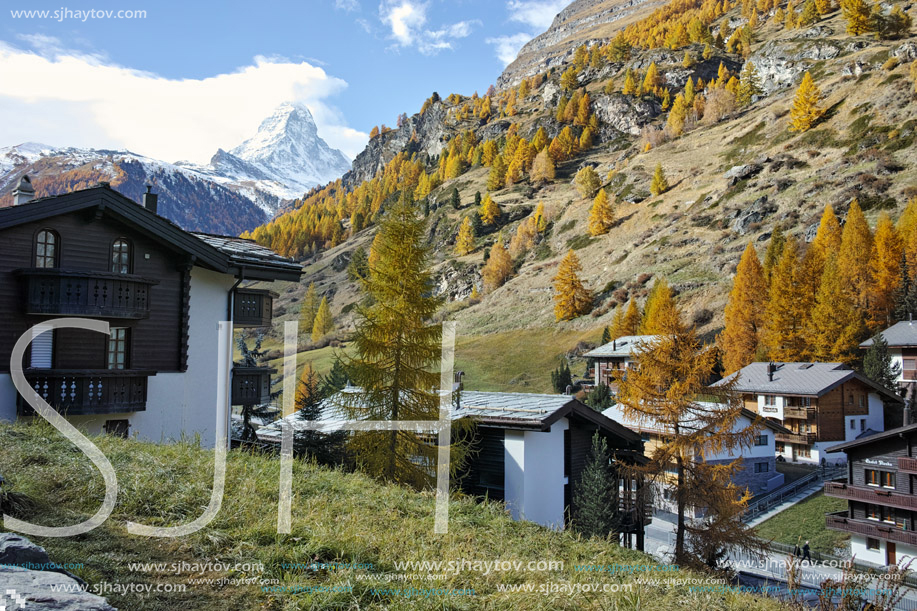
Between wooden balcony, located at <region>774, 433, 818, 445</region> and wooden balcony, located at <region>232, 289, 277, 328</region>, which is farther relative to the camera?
wooden balcony, located at <region>774, 433, 818, 445</region>

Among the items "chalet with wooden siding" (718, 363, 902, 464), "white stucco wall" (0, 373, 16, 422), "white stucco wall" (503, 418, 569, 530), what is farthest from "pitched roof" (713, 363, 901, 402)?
"white stucco wall" (0, 373, 16, 422)

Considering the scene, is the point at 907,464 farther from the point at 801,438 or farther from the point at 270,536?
the point at 270,536

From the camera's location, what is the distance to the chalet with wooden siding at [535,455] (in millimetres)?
19123

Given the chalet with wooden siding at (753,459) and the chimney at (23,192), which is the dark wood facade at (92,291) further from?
the chalet with wooden siding at (753,459)

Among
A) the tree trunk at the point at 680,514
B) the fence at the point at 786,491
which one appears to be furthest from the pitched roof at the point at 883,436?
the tree trunk at the point at 680,514

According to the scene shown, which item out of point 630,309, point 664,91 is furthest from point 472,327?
point 664,91

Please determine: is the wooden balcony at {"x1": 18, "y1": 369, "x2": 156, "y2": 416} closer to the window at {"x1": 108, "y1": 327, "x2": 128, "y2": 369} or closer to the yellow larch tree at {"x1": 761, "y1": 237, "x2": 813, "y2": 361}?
the window at {"x1": 108, "y1": 327, "x2": 128, "y2": 369}

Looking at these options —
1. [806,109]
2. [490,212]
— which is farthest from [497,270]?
[806,109]

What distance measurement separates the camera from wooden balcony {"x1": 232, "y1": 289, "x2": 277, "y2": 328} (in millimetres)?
21141

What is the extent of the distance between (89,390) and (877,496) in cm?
3764

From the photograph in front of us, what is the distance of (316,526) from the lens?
748cm

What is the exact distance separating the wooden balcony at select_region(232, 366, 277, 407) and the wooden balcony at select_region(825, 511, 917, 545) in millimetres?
32169

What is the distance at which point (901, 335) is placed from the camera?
5244cm

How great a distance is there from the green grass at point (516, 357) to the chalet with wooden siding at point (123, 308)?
47575 mm
